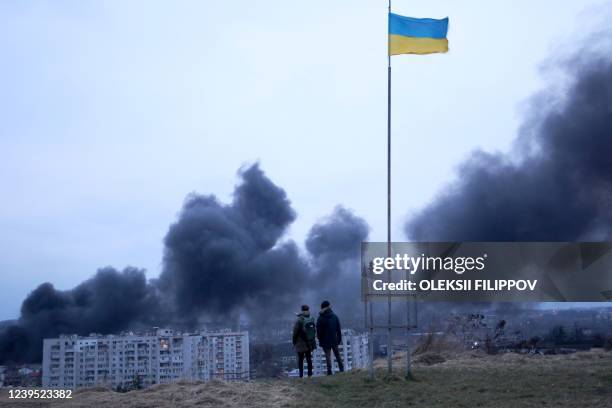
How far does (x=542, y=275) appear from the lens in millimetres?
15227

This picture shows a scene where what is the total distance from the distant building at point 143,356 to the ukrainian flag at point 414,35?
1329 centimetres

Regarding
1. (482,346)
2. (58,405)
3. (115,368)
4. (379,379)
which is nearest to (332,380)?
(379,379)

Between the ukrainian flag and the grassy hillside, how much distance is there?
6270 mm

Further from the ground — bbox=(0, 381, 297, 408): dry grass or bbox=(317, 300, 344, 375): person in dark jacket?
bbox=(317, 300, 344, 375): person in dark jacket

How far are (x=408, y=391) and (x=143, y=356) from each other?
20243 mm

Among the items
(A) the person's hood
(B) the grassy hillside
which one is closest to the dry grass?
(B) the grassy hillside

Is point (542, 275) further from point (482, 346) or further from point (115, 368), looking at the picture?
point (115, 368)

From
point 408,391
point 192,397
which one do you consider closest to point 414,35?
point 408,391

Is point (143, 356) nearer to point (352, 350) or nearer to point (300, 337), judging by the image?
point (352, 350)

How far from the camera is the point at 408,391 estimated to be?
37.9 feet

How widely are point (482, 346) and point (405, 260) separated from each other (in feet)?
18.7

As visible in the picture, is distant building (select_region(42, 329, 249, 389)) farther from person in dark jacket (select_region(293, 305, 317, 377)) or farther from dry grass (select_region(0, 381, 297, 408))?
dry grass (select_region(0, 381, 297, 408))

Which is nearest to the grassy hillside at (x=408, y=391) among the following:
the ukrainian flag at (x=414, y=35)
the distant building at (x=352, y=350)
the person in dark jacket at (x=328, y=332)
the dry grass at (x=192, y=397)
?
the dry grass at (x=192, y=397)

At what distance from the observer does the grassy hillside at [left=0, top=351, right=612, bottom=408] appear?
10656 millimetres
